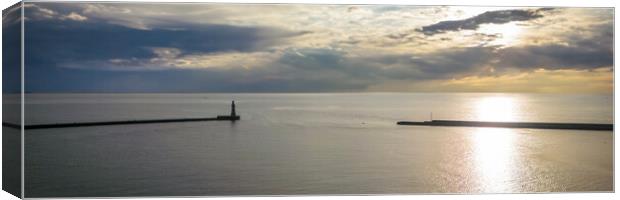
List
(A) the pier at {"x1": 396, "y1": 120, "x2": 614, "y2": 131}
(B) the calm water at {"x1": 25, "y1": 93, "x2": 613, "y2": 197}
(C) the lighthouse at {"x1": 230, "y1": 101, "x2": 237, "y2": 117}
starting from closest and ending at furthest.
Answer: (B) the calm water at {"x1": 25, "y1": 93, "x2": 613, "y2": 197} → (C) the lighthouse at {"x1": 230, "y1": 101, "x2": 237, "y2": 117} → (A) the pier at {"x1": 396, "y1": 120, "x2": 614, "y2": 131}

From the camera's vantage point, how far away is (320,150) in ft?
27.9

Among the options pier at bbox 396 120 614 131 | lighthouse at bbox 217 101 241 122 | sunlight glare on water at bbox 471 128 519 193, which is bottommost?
sunlight glare on water at bbox 471 128 519 193

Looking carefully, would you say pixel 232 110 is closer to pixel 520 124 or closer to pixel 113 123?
pixel 113 123

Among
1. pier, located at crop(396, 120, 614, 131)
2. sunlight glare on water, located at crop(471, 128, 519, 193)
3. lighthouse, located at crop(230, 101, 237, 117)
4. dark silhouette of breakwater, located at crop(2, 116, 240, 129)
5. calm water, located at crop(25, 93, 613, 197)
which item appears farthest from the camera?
pier, located at crop(396, 120, 614, 131)

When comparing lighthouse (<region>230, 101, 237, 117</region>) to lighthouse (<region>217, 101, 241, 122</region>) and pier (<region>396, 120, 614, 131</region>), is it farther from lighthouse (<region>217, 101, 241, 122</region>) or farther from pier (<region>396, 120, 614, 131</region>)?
pier (<region>396, 120, 614, 131</region>)

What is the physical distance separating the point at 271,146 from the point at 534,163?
108 inches

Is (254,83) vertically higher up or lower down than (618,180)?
higher up

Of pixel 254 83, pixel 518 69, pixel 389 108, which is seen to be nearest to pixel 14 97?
pixel 254 83

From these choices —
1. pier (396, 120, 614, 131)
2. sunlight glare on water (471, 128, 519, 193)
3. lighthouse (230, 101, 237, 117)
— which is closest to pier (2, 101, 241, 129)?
lighthouse (230, 101, 237, 117)

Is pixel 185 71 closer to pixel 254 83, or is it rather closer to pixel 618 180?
pixel 254 83

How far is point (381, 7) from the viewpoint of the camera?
7.60 meters

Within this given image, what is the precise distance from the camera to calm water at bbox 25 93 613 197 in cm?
754

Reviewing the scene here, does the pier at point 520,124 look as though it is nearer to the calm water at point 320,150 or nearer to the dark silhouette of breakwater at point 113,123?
the calm water at point 320,150

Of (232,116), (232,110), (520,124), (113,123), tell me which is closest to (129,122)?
(113,123)
